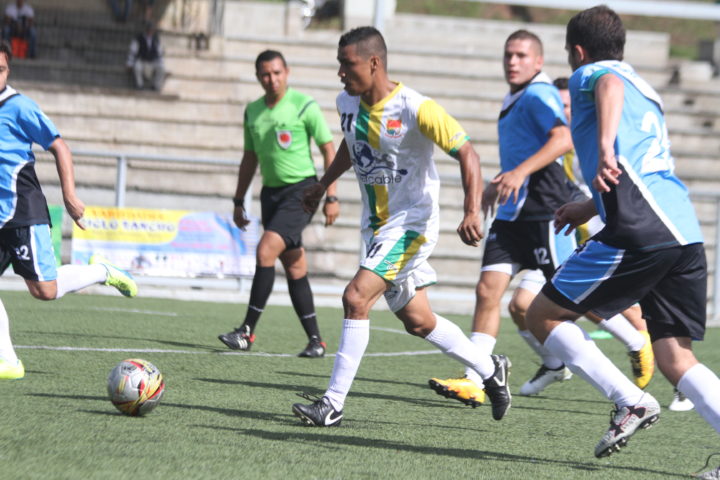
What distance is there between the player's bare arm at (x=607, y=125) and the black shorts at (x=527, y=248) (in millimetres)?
2578

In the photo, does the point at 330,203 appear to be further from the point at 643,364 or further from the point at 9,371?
the point at 9,371

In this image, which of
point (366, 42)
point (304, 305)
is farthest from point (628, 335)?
point (304, 305)

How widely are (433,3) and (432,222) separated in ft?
89.9

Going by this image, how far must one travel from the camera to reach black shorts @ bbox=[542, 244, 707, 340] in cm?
457

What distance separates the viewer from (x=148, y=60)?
19562mm

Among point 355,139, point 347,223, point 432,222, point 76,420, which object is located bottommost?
point 347,223

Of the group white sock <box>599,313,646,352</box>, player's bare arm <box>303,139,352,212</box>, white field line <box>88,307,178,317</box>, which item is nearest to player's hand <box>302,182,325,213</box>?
player's bare arm <box>303,139,352,212</box>

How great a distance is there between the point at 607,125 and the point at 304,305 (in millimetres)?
4658

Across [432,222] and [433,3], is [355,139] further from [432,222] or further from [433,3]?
[433,3]

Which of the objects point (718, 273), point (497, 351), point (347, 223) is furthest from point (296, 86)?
point (497, 351)

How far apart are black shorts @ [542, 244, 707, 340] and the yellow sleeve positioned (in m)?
1.08

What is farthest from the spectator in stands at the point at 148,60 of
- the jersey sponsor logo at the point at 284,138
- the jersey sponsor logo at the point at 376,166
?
the jersey sponsor logo at the point at 376,166

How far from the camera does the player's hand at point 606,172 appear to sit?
441 cm

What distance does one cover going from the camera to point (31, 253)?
669 cm
